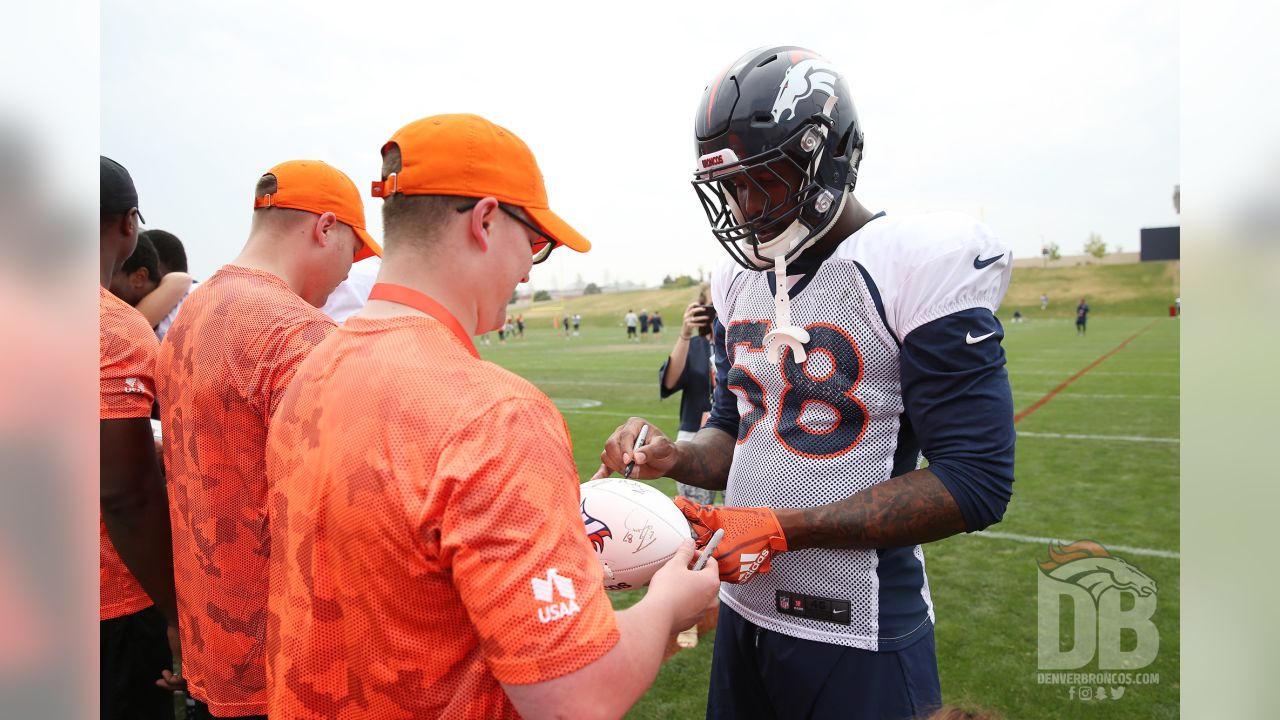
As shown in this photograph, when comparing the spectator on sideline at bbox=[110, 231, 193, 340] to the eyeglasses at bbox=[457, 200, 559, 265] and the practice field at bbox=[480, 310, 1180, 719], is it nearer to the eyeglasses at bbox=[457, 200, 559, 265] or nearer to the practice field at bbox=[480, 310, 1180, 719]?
the practice field at bbox=[480, 310, 1180, 719]

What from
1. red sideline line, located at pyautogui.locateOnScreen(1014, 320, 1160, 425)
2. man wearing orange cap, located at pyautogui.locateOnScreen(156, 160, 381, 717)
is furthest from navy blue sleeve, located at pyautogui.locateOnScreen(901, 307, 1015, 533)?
red sideline line, located at pyautogui.locateOnScreen(1014, 320, 1160, 425)

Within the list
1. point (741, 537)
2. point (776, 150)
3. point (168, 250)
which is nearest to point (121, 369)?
point (741, 537)

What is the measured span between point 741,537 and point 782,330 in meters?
0.58

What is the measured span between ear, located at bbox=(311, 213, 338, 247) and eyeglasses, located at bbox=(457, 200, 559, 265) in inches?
54.1

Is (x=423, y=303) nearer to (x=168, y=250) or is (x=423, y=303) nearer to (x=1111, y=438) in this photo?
(x=168, y=250)

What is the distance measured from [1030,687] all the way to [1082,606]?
4.16 ft

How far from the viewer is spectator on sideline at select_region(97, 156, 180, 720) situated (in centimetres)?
264

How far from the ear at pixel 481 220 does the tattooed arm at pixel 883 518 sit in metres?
1.05

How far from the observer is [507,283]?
1.61 metres
